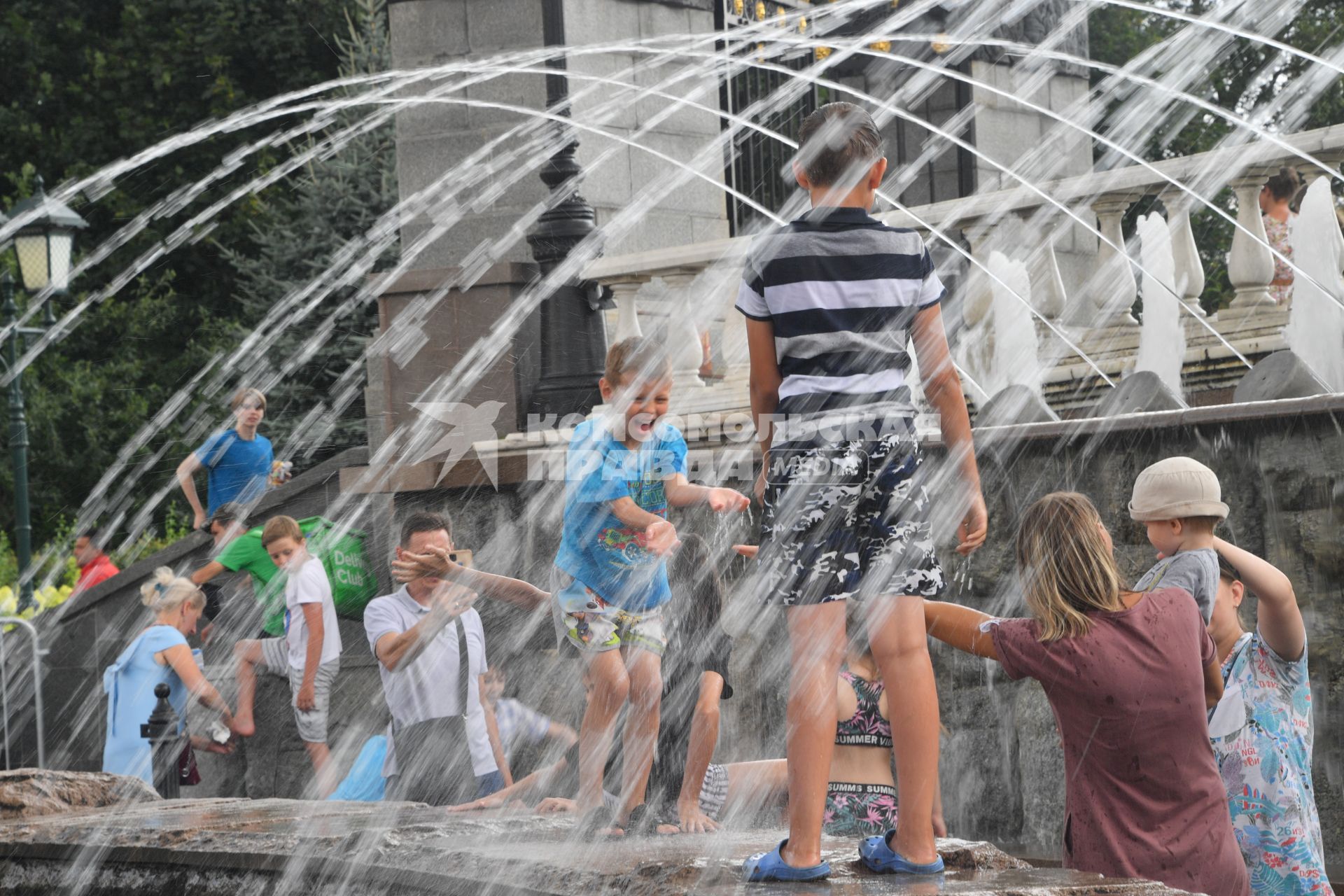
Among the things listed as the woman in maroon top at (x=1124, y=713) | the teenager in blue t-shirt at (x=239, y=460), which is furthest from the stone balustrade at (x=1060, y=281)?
the woman in maroon top at (x=1124, y=713)

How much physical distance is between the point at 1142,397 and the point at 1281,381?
1.84 feet

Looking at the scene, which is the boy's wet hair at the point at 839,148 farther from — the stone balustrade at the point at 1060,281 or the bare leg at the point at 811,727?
the stone balustrade at the point at 1060,281

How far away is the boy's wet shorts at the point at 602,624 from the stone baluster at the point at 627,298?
3.81 meters

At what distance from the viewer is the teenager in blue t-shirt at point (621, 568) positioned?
196 inches

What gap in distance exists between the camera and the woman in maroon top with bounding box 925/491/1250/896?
3648mm

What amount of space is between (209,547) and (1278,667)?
8.22m

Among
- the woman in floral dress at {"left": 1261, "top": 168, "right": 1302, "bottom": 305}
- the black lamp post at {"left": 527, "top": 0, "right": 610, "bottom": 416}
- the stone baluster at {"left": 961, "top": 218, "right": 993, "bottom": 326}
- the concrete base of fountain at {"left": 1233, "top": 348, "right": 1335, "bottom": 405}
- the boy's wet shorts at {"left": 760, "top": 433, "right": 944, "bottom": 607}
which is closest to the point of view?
the boy's wet shorts at {"left": 760, "top": 433, "right": 944, "bottom": 607}

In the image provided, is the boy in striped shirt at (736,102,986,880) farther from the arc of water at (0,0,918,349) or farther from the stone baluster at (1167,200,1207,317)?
the arc of water at (0,0,918,349)

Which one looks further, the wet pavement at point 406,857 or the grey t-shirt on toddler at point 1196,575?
the grey t-shirt on toddler at point 1196,575

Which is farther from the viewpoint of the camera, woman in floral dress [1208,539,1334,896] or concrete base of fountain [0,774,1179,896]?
woman in floral dress [1208,539,1334,896]

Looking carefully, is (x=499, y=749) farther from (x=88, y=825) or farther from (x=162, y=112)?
(x=162, y=112)

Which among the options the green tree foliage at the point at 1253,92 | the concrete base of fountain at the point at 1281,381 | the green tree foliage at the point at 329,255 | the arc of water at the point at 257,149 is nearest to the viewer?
the concrete base of fountain at the point at 1281,381

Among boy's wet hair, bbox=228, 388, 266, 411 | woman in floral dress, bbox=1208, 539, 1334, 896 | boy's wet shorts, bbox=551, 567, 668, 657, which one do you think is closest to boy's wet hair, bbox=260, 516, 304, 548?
boy's wet hair, bbox=228, 388, 266, 411

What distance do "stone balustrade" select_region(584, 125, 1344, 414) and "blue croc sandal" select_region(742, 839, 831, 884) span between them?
13.3 ft
